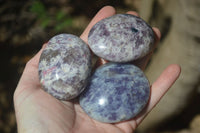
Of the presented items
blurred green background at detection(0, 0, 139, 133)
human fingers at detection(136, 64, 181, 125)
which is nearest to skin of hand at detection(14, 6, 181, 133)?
human fingers at detection(136, 64, 181, 125)

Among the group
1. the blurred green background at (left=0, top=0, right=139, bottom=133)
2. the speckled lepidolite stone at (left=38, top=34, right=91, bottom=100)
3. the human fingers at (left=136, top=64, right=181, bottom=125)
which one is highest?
the speckled lepidolite stone at (left=38, top=34, right=91, bottom=100)

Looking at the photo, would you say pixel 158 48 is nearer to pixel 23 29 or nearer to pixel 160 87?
pixel 160 87

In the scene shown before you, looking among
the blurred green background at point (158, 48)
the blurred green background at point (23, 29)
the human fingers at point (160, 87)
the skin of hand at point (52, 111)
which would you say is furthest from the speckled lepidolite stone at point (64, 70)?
the blurred green background at point (23, 29)

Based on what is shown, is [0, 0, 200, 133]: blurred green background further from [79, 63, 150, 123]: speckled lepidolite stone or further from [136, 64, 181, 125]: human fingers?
[79, 63, 150, 123]: speckled lepidolite stone

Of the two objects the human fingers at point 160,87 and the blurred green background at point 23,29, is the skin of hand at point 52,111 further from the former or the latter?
the blurred green background at point 23,29

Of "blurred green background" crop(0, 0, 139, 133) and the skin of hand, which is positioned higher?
the skin of hand
